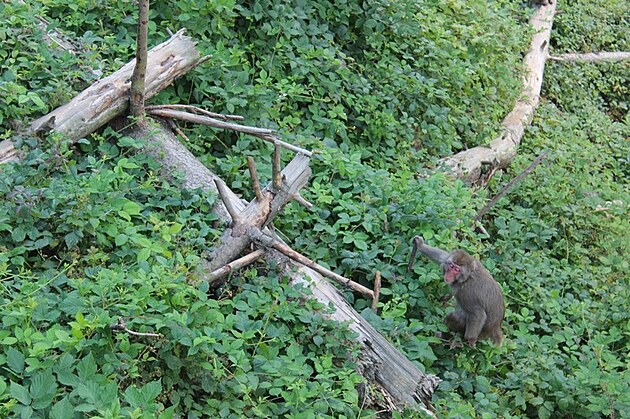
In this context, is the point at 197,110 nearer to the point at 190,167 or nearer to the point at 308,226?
the point at 190,167

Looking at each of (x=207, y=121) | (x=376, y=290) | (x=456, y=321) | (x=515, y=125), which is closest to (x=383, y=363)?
(x=376, y=290)

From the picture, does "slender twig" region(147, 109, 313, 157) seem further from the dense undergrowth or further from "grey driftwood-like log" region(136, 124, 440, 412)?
"grey driftwood-like log" region(136, 124, 440, 412)

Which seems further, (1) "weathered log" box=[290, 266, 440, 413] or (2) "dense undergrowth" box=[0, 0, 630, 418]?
(1) "weathered log" box=[290, 266, 440, 413]

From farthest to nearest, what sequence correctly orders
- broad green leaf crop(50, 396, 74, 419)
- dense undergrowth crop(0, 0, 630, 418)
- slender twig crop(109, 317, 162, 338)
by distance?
1. dense undergrowth crop(0, 0, 630, 418)
2. slender twig crop(109, 317, 162, 338)
3. broad green leaf crop(50, 396, 74, 419)

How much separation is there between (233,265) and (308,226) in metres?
1.20

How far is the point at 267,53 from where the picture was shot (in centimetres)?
761

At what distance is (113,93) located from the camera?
597 cm

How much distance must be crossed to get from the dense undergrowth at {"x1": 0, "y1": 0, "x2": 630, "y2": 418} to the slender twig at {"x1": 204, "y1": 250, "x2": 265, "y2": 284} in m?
0.10

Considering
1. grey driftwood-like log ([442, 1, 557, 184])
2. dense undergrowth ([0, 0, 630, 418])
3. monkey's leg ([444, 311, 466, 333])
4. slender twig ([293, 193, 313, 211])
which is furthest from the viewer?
grey driftwood-like log ([442, 1, 557, 184])

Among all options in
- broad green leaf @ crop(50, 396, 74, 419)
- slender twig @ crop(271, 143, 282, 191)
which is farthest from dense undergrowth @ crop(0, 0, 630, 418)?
slender twig @ crop(271, 143, 282, 191)

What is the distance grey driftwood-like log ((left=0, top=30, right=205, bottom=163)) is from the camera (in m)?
5.69

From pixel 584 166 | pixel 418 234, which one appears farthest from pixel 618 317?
pixel 584 166

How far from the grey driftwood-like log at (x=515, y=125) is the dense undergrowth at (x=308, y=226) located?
0.61 feet

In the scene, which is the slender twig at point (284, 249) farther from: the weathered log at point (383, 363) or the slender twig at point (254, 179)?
the slender twig at point (254, 179)
